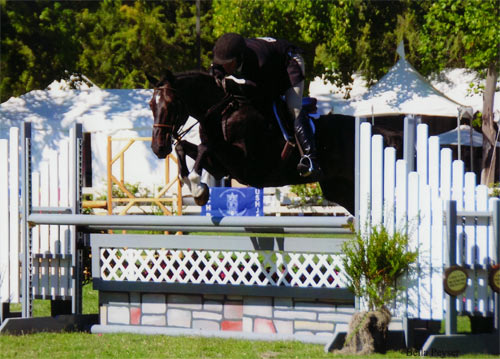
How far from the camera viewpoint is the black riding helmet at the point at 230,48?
6.25 metres

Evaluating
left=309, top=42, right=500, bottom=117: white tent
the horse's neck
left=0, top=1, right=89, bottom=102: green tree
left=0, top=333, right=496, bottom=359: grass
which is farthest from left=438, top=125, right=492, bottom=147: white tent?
left=0, top=333, right=496, bottom=359: grass

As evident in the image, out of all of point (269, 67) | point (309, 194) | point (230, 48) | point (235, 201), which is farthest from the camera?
point (309, 194)

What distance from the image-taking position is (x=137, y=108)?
18.7 m

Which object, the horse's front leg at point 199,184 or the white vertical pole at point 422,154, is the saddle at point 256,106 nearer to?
the horse's front leg at point 199,184

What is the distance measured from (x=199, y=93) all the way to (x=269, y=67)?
0.60 m

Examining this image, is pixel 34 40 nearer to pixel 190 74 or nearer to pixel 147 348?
pixel 190 74

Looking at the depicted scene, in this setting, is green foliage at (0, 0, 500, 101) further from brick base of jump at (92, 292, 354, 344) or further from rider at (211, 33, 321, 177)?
brick base of jump at (92, 292, 354, 344)

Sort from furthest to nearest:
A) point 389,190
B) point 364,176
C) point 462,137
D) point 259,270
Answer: point 462,137 < point 259,270 < point 364,176 < point 389,190

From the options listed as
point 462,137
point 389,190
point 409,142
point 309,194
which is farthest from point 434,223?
point 462,137

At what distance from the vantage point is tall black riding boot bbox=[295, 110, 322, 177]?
6.79 m

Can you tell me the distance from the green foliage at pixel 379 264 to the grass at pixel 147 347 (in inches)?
15.5

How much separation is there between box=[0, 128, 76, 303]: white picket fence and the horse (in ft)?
2.60

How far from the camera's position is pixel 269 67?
663cm

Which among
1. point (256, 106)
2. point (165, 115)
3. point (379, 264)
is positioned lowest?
point (379, 264)
